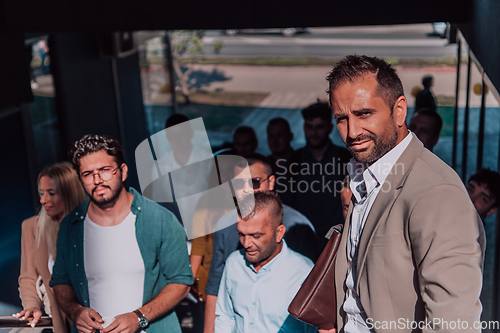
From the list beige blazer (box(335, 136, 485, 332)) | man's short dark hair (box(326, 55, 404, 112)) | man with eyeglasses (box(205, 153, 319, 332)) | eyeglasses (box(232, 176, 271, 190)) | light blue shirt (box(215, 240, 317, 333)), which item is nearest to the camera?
beige blazer (box(335, 136, 485, 332))

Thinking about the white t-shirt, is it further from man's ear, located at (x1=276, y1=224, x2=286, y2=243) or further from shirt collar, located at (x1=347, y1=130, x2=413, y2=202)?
shirt collar, located at (x1=347, y1=130, x2=413, y2=202)

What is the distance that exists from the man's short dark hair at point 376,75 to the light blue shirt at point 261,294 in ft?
4.34

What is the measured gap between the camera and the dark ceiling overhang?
3812mm

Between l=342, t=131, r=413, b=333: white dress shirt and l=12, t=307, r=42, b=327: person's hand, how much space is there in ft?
6.41

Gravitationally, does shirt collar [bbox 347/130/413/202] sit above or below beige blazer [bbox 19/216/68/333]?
above

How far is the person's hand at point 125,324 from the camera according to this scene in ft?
8.79

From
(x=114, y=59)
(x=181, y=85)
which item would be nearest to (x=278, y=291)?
(x=114, y=59)

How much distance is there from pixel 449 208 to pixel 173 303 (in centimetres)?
190

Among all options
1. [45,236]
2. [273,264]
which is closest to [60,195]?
[45,236]

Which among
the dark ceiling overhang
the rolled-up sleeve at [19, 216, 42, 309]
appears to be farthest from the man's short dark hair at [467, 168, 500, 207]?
the rolled-up sleeve at [19, 216, 42, 309]

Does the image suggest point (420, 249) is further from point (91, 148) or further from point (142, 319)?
point (91, 148)

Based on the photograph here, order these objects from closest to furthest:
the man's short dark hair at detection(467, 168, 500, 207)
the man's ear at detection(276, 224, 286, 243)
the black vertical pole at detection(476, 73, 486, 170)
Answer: the man's ear at detection(276, 224, 286, 243), the man's short dark hair at detection(467, 168, 500, 207), the black vertical pole at detection(476, 73, 486, 170)

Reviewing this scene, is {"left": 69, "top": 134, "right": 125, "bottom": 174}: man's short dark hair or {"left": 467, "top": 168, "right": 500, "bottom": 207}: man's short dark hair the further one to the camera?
{"left": 467, "top": 168, "right": 500, "bottom": 207}: man's short dark hair

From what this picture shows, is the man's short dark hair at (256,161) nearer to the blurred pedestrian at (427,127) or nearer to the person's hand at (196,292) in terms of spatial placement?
the person's hand at (196,292)
